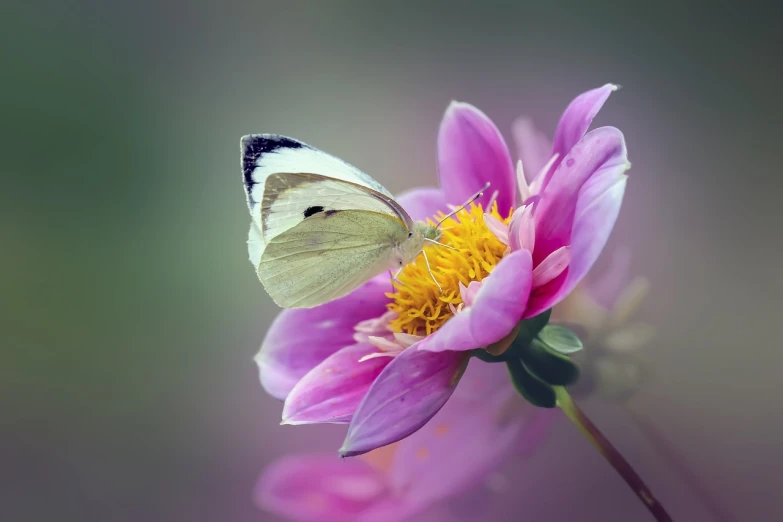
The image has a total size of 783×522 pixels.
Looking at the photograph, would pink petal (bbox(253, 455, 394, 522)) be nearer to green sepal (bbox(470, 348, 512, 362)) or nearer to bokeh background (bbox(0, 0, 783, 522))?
bokeh background (bbox(0, 0, 783, 522))

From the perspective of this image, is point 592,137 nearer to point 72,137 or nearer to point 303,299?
point 303,299

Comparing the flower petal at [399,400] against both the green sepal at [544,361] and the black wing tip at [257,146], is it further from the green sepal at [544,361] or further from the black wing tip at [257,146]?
the black wing tip at [257,146]

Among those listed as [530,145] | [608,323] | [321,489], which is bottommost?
[321,489]

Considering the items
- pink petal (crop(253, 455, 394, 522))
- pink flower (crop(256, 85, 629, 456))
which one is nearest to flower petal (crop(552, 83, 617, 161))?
pink flower (crop(256, 85, 629, 456))

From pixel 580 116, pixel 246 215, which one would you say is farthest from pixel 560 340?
pixel 246 215

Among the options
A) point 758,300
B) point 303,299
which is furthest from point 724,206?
point 303,299

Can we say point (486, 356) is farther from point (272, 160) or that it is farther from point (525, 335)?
point (272, 160)

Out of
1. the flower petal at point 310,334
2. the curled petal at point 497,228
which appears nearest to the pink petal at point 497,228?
the curled petal at point 497,228
